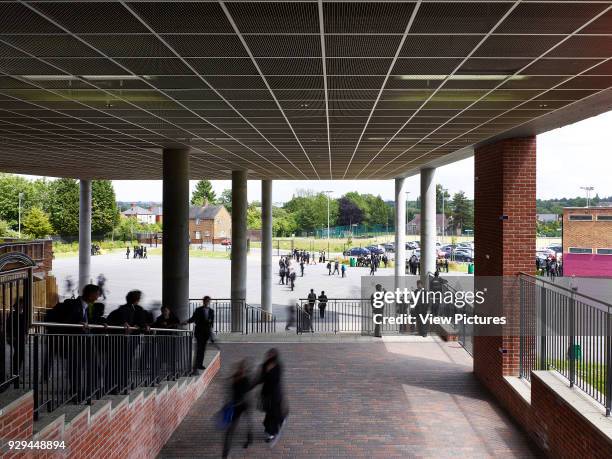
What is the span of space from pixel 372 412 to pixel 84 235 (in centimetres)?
3132

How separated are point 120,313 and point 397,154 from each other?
1116cm

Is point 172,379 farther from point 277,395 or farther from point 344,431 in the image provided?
point 344,431

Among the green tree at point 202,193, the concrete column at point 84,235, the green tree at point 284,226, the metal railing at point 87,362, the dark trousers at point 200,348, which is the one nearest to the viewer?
the metal railing at point 87,362

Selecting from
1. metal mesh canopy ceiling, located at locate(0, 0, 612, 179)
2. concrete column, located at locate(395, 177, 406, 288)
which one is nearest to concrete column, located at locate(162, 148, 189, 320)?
metal mesh canopy ceiling, located at locate(0, 0, 612, 179)

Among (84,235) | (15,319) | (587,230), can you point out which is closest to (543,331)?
(15,319)

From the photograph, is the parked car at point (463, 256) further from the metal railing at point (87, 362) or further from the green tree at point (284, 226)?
the metal railing at point (87, 362)

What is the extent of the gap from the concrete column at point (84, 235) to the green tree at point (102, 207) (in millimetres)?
51002

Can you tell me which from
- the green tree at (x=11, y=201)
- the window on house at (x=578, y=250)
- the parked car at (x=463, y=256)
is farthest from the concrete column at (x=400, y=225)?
the green tree at (x=11, y=201)

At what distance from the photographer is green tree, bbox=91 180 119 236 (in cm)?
8731

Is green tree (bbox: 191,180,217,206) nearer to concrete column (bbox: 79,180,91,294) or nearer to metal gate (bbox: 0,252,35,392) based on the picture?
concrete column (bbox: 79,180,91,294)

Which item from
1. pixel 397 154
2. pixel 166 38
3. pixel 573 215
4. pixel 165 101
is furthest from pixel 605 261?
pixel 166 38

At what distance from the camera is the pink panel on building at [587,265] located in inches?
1390

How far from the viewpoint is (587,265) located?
118 feet

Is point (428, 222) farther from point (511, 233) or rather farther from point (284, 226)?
point (284, 226)
